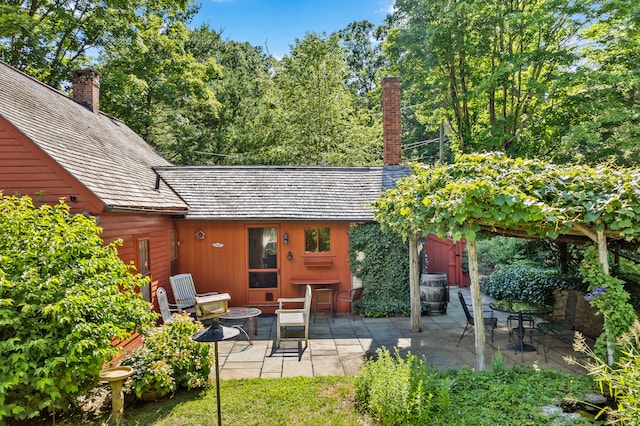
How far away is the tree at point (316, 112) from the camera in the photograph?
20.6 m

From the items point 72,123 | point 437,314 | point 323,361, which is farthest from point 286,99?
point 323,361

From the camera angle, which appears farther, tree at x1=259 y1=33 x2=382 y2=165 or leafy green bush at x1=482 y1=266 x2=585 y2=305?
tree at x1=259 y1=33 x2=382 y2=165

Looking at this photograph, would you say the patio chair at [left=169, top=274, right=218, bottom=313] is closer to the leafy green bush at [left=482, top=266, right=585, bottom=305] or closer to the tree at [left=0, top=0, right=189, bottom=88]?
the leafy green bush at [left=482, top=266, right=585, bottom=305]

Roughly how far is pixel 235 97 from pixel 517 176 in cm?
1977

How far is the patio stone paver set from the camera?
6.34m

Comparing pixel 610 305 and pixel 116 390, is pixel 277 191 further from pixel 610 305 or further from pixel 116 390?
pixel 610 305

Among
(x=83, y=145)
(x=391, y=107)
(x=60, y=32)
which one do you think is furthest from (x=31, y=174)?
(x=60, y=32)

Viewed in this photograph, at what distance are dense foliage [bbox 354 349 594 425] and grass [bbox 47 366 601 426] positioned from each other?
0.01 metres

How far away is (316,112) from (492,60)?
10.4m

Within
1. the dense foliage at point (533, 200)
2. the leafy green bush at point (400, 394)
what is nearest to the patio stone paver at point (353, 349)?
the leafy green bush at point (400, 394)

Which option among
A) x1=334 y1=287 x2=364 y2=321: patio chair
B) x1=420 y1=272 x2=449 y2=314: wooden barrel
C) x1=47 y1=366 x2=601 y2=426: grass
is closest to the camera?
x1=47 y1=366 x2=601 y2=426: grass

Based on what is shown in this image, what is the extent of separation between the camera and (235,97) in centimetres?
2212

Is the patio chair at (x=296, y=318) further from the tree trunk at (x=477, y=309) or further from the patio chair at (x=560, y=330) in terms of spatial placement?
the patio chair at (x=560, y=330)

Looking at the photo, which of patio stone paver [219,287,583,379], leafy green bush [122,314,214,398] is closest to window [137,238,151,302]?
patio stone paver [219,287,583,379]
